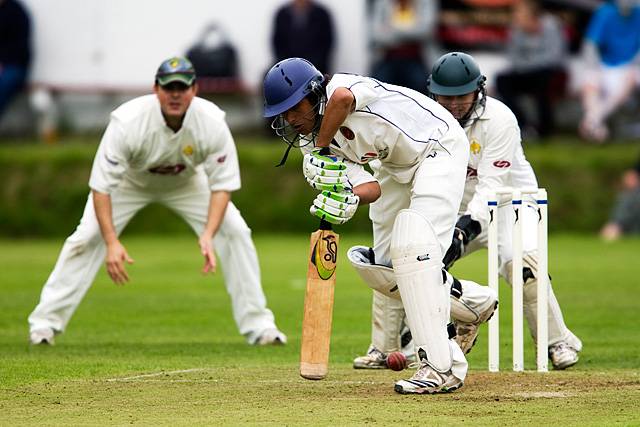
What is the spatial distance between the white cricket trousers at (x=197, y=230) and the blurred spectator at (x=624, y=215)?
8983mm

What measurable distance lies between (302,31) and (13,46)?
4.26 m

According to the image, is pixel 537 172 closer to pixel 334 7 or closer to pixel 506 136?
pixel 334 7

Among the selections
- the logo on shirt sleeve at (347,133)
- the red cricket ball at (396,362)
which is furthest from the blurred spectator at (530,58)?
the logo on shirt sleeve at (347,133)

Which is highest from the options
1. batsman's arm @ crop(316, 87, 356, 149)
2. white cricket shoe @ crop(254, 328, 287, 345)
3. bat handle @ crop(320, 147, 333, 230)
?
batsman's arm @ crop(316, 87, 356, 149)

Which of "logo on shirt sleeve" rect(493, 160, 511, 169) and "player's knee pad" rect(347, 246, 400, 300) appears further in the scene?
"logo on shirt sleeve" rect(493, 160, 511, 169)

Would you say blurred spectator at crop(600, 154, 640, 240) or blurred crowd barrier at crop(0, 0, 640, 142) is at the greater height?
blurred crowd barrier at crop(0, 0, 640, 142)

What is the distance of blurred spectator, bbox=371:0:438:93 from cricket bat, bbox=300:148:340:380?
12054 mm

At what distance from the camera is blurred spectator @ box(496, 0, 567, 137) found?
18359 mm

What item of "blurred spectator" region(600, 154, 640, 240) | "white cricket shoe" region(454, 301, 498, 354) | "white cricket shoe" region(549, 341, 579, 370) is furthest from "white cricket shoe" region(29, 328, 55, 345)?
"blurred spectator" region(600, 154, 640, 240)

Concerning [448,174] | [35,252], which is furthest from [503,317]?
[35,252]

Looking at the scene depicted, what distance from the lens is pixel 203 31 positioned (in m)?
20.0

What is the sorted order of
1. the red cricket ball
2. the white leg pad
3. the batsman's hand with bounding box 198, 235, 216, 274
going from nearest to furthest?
the red cricket ball, the white leg pad, the batsman's hand with bounding box 198, 235, 216, 274

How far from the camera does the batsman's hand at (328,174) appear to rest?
6.64 metres

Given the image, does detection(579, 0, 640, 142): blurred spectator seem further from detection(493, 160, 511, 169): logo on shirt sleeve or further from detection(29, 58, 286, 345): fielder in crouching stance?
detection(493, 160, 511, 169): logo on shirt sleeve
